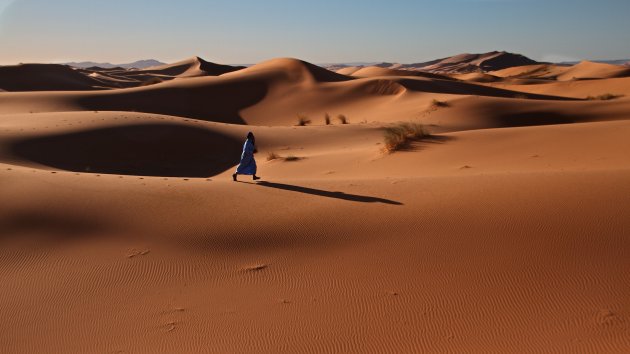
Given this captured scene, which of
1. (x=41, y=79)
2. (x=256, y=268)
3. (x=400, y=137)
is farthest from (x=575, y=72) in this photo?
(x=256, y=268)

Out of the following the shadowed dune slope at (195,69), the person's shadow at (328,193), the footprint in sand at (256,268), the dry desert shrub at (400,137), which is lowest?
the shadowed dune slope at (195,69)

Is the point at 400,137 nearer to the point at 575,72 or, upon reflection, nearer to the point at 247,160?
the point at 247,160

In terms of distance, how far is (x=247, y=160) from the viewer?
1005 centimetres

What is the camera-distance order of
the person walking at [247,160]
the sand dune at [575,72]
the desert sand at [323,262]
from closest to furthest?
1. the desert sand at [323,262]
2. the person walking at [247,160]
3. the sand dune at [575,72]

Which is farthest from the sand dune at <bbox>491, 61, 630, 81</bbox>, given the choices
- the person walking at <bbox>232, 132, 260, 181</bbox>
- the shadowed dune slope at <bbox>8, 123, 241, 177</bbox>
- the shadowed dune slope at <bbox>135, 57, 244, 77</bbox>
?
the person walking at <bbox>232, 132, 260, 181</bbox>

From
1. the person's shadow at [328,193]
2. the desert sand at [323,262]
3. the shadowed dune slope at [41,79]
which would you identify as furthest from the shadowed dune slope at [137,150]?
the shadowed dune slope at [41,79]

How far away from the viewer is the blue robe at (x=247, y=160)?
993 cm

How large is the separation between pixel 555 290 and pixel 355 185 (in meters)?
4.33

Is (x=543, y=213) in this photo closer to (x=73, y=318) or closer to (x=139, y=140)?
(x=73, y=318)

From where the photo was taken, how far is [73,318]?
197 inches

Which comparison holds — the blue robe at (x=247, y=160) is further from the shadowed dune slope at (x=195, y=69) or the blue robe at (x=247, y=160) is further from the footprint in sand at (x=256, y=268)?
the shadowed dune slope at (x=195, y=69)

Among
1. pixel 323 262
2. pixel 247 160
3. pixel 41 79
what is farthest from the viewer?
pixel 41 79

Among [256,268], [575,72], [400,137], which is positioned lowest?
[575,72]

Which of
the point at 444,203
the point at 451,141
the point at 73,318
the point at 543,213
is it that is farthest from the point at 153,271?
the point at 451,141
